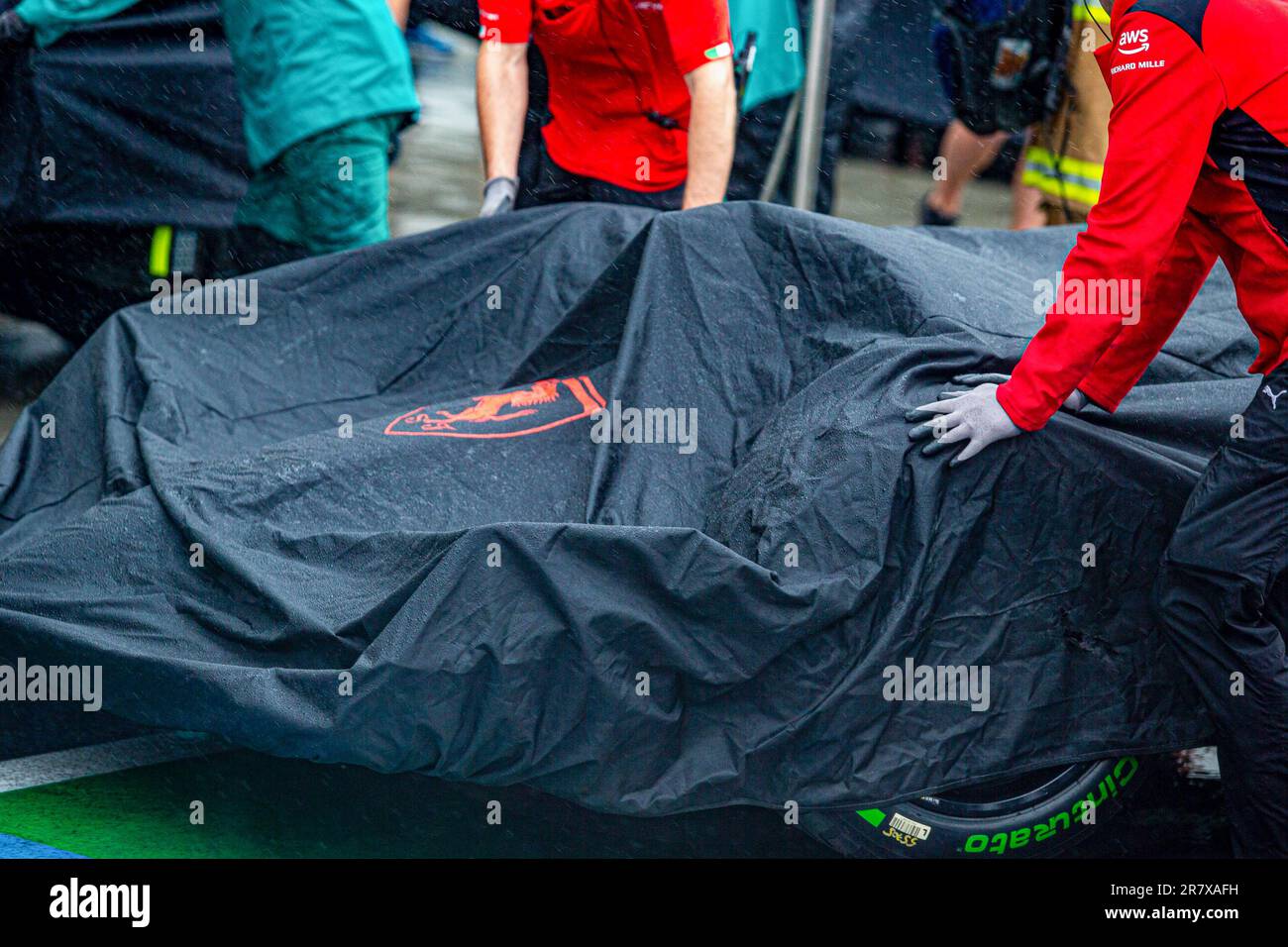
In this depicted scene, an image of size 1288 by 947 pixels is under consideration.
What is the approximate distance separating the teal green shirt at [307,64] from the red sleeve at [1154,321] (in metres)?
2.20

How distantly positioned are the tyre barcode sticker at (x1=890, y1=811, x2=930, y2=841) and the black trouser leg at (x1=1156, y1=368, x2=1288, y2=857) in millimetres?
524

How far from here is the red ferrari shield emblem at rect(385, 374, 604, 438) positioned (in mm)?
2904

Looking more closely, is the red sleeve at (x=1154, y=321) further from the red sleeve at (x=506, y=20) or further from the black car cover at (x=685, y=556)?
the red sleeve at (x=506, y=20)

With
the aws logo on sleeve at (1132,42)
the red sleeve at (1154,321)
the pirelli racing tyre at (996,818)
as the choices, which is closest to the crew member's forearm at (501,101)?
the red sleeve at (1154,321)

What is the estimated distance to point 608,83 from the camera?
3965 mm

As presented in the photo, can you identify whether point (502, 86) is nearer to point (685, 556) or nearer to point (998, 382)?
point (998, 382)

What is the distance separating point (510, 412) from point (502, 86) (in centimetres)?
147

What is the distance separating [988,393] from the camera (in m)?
2.34

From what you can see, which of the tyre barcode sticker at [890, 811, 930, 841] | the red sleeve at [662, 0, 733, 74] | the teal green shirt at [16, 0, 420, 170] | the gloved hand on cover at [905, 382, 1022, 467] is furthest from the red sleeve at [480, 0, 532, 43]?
the tyre barcode sticker at [890, 811, 930, 841]

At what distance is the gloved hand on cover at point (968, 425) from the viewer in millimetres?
2311

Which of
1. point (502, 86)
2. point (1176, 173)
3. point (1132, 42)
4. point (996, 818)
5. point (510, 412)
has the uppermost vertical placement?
point (1132, 42)

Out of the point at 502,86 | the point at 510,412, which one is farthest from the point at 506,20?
the point at 510,412

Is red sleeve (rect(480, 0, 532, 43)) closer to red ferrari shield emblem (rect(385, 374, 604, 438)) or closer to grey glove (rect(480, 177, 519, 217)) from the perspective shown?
grey glove (rect(480, 177, 519, 217))

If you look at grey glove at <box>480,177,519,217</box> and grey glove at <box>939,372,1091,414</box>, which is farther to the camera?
grey glove at <box>480,177,519,217</box>
